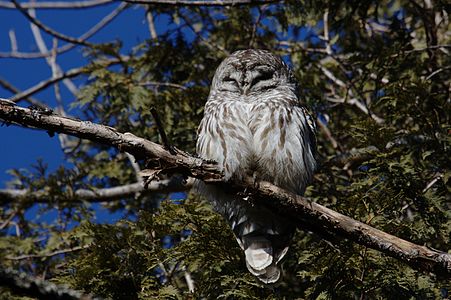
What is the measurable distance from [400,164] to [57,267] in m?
2.90

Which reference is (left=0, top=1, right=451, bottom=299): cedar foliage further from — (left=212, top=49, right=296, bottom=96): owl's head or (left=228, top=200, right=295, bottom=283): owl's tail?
(left=212, top=49, right=296, bottom=96): owl's head

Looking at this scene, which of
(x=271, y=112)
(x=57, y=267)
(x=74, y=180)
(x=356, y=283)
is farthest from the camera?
(x=74, y=180)

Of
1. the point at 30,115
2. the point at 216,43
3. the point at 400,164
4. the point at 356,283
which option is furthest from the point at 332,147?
the point at 30,115

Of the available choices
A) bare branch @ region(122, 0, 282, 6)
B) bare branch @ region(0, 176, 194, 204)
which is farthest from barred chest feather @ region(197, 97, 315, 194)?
bare branch @ region(0, 176, 194, 204)

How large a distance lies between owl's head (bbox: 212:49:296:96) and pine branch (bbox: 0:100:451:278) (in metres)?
1.24

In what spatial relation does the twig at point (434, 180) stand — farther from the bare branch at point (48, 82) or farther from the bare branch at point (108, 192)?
the bare branch at point (48, 82)

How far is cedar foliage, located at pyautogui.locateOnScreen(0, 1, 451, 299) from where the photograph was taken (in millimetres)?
4148

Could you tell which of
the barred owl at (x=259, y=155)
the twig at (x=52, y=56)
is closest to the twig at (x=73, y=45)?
the twig at (x=52, y=56)

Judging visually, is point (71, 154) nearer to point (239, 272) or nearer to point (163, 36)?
point (163, 36)

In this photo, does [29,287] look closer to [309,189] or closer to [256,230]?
[256,230]

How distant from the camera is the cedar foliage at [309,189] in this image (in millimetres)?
4148

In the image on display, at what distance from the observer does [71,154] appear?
21.5 ft

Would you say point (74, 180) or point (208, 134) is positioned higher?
point (74, 180)

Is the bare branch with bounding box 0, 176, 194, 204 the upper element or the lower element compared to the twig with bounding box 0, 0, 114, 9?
lower
